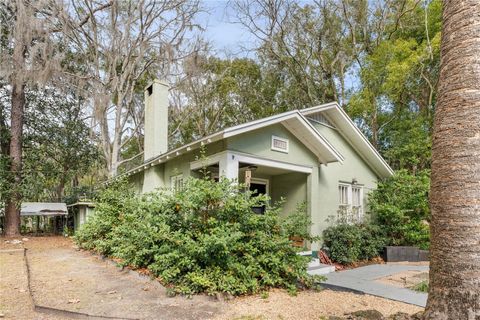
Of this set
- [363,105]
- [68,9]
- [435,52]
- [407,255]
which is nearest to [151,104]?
[68,9]

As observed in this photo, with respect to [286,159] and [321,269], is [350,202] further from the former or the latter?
[286,159]

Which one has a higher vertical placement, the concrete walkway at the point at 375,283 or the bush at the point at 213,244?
the bush at the point at 213,244

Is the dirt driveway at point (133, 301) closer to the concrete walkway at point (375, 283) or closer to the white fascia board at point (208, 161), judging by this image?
the concrete walkway at point (375, 283)

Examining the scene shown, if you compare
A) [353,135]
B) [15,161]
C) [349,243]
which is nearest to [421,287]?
[349,243]

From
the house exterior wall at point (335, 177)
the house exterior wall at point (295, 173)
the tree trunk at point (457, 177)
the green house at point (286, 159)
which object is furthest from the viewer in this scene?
the house exterior wall at point (335, 177)

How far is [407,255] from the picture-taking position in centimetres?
1111

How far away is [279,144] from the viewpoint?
8.70m

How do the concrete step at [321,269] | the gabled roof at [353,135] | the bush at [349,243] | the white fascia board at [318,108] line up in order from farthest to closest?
1. the gabled roof at [353,135]
2. the white fascia board at [318,108]
3. the bush at [349,243]
4. the concrete step at [321,269]

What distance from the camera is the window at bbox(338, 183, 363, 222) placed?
11.4 m

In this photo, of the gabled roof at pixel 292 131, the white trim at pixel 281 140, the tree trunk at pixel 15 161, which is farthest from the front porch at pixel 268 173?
the tree trunk at pixel 15 161

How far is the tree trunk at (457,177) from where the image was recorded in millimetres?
2717

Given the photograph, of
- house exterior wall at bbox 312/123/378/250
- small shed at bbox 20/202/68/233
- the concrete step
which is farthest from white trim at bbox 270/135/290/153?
small shed at bbox 20/202/68/233

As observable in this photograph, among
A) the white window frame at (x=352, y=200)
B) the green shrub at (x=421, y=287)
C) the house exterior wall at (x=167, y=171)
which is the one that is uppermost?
the house exterior wall at (x=167, y=171)

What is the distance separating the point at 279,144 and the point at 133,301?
5.10 metres
